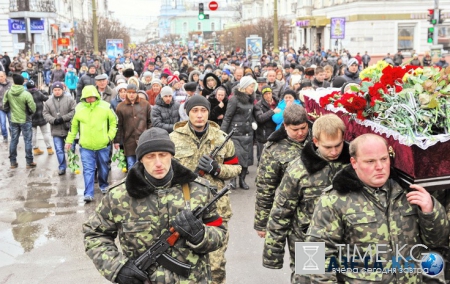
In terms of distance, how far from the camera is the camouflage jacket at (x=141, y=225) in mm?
3453

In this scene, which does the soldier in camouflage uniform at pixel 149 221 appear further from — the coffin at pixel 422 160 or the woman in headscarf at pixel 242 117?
the woman in headscarf at pixel 242 117

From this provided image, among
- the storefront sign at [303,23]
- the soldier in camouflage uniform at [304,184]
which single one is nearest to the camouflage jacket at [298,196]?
the soldier in camouflage uniform at [304,184]

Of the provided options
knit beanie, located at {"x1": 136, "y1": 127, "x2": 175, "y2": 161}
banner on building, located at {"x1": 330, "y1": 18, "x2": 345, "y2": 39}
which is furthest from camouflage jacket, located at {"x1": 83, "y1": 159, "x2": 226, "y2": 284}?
banner on building, located at {"x1": 330, "y1": 18, "x2": 345, "y2": 39}

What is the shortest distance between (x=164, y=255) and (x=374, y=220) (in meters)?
1.31

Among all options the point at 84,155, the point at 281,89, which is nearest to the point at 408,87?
the point at 84,155

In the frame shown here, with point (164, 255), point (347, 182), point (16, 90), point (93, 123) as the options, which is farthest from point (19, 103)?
point (347, 182)

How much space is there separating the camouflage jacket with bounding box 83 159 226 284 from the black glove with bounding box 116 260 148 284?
3cm

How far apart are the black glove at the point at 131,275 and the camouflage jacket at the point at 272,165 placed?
1.88 meters

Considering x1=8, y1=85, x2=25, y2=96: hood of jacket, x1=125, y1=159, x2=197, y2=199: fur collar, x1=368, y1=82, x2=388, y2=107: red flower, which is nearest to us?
x1=125, y1=159, x2=197, y2=199: fur collar

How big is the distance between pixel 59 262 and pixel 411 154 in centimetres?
475

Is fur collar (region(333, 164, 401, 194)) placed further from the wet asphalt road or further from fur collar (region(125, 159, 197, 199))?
the wet asphalt road

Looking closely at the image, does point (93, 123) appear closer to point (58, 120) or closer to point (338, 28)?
point (58, 120)

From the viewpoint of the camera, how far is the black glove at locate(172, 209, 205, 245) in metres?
3.33

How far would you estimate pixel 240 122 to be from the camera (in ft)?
30.8
